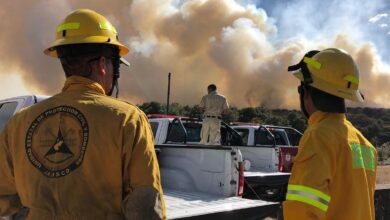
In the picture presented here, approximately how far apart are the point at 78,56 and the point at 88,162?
469 millimetres

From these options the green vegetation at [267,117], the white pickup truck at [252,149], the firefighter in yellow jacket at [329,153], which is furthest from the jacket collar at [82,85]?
the green vegetation at [267,117]

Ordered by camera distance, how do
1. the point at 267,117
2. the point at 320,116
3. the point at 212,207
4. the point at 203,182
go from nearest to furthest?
the point at 320,116
the point at 212,207
the point at 203,182
the point at 267,117

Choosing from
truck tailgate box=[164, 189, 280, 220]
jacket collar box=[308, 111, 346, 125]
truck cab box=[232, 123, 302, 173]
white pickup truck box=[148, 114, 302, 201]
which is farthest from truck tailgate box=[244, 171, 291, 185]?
jacket collar box=[308, 111, 346, 125]

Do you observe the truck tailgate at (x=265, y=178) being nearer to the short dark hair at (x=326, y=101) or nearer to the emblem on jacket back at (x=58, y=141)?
the short dark hair at (x=326, y=101)

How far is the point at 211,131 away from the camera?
360 inches

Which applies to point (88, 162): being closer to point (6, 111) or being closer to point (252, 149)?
point (6, 111)

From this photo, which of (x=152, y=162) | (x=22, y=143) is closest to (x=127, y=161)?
(x=152, y=162)

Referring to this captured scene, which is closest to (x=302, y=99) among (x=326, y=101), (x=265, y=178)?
(x=326, y=101)

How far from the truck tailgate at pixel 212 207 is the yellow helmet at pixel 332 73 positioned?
2017 millimetres

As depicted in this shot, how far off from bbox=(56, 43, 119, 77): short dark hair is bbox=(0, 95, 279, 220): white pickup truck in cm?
221

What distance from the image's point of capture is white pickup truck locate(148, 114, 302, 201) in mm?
7652

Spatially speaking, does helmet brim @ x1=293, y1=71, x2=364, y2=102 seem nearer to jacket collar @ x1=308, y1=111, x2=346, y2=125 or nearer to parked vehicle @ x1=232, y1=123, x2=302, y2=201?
jacket collar @ x1=308, y1=111, x2=346, y2=125

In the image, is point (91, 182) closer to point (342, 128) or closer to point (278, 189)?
point (342, 128)

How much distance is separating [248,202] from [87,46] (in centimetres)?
309
